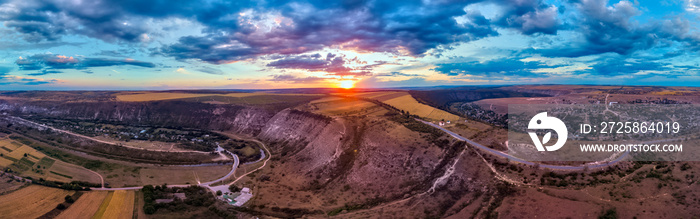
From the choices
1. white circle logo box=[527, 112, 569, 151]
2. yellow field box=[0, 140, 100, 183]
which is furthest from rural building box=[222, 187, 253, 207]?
white circle logo box=[527, 112, 569, 151]

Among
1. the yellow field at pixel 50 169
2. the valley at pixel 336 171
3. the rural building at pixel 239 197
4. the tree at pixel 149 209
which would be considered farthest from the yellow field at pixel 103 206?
the rural building at pixel 239 197

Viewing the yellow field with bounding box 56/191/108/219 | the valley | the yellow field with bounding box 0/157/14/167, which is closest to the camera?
the valley

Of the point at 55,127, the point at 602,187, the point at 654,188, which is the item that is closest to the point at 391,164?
the point at 602,187

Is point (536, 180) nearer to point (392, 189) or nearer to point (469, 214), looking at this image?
point (469, 214)

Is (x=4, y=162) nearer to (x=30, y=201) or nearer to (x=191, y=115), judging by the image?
(x=30, y=201)

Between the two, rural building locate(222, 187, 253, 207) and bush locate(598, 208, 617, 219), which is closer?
bush locate(598, 208, 617, 219)

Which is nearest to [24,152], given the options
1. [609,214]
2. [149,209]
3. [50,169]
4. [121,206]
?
[50,169]

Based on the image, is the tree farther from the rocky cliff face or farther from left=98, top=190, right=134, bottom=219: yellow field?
the rocky cliff face
